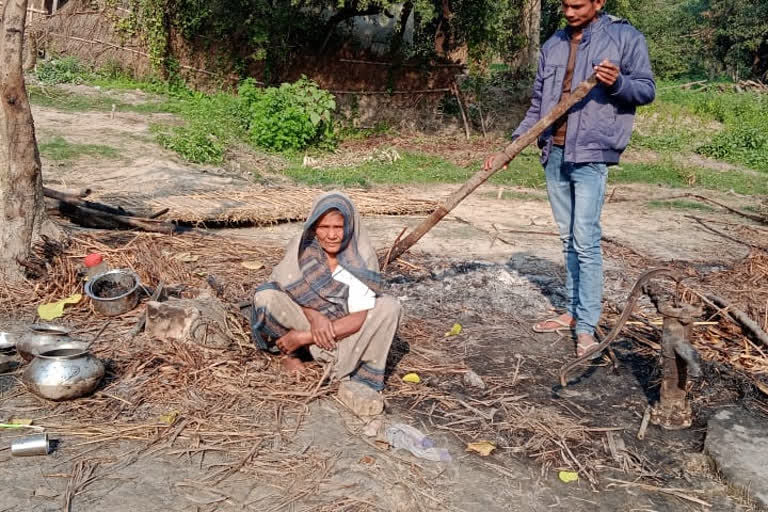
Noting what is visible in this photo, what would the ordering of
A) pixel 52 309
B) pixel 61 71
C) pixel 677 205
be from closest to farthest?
pixel 52 309 < pixel 677 205 < pixel 61 71

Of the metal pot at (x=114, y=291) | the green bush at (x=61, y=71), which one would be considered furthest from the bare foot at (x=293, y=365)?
the green bush at (x=61, y=71)

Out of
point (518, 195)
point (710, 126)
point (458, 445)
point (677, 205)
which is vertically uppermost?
point (710, 126)

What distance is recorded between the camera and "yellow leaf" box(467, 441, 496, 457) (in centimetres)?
321

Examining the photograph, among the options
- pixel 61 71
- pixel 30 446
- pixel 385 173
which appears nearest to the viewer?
pixel 30 446

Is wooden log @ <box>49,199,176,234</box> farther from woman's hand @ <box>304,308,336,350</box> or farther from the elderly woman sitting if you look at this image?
woman's hand @ <box>304,308,336,350</box>

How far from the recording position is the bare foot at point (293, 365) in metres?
3.77

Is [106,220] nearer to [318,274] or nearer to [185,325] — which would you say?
[185,325]

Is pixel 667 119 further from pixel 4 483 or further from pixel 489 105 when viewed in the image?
pixel 4 483

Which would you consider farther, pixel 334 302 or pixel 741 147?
pixel 741 147

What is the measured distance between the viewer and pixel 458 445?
3279 millimetres

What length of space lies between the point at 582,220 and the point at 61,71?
12.7 metres

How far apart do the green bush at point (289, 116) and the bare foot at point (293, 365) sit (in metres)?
8.63

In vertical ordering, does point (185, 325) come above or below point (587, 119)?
below

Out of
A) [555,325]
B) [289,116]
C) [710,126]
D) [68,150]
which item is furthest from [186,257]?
[710,126]
